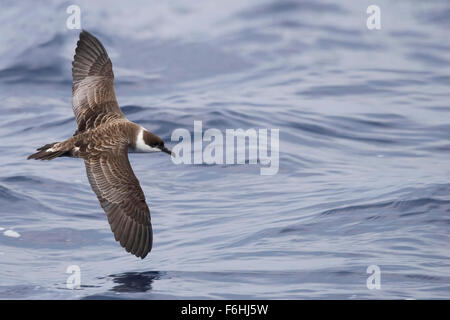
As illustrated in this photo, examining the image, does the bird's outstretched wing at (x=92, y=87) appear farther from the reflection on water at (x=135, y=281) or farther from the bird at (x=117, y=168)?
the reflection on water at (x=135, y=281)

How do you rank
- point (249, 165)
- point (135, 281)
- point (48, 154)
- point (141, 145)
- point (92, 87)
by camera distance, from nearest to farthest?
point (48, 154), point (135, 281), point (141, 145), point (92, 87), point (249, 165)

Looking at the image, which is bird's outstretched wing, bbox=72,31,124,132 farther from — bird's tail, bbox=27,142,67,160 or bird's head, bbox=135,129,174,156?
bird's tail, bbox=27,142,67,160

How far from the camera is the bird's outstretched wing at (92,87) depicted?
32.9 ft

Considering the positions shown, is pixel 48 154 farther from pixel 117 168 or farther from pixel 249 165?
pixel 249 165

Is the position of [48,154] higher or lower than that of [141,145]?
lower

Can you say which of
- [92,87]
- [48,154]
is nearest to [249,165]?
[92,87]

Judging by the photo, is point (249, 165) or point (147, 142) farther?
point (249, 165)

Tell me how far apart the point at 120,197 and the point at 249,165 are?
408 cm

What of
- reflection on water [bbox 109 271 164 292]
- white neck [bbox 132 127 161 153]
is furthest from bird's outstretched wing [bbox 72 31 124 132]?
reflection on water [bbox 109 271 164 292]

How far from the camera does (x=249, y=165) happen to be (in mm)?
12977

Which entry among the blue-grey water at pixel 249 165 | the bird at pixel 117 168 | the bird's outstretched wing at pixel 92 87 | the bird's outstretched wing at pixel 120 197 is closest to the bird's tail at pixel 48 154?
the bird at pixel 117 168

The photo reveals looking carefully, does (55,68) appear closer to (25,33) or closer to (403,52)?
(25,33)

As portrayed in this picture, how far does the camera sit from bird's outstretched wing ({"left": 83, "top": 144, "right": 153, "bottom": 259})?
29.8ft
